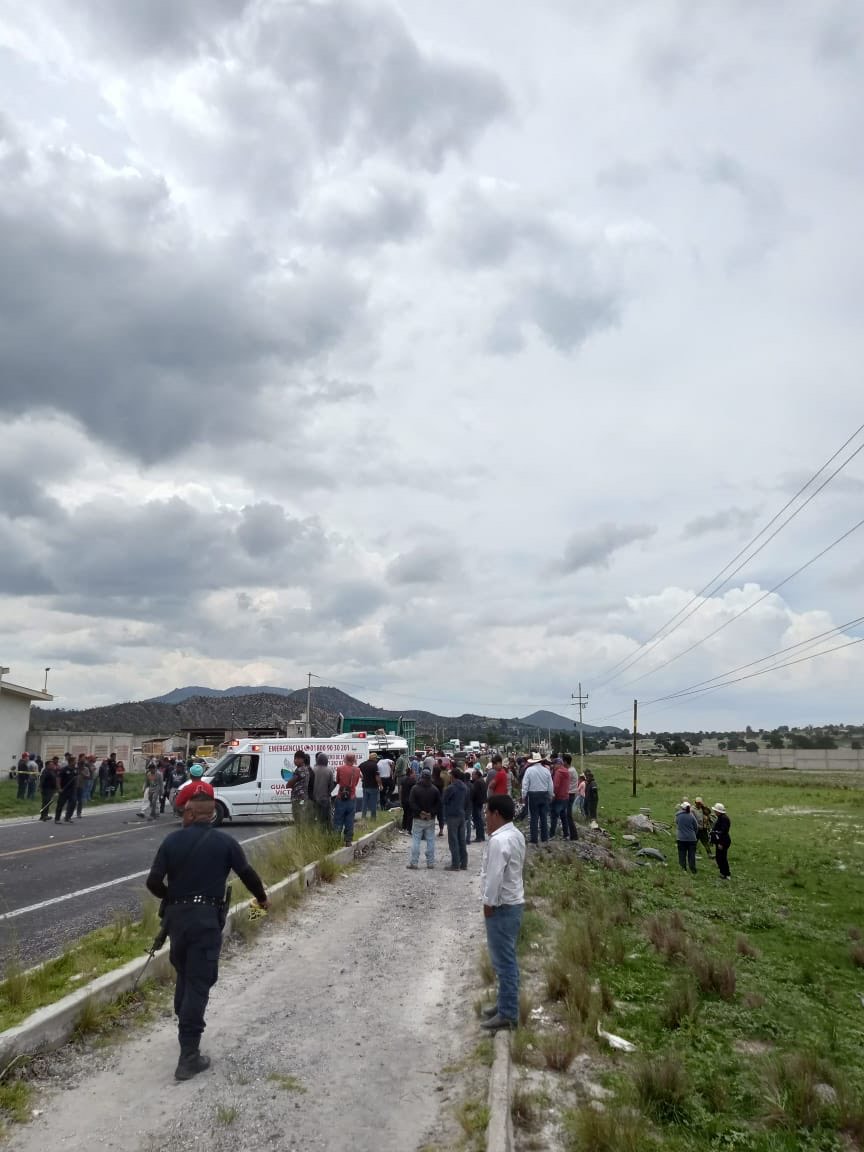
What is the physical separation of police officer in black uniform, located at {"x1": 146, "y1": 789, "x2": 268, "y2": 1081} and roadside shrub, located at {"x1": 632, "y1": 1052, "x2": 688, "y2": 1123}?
2.84m

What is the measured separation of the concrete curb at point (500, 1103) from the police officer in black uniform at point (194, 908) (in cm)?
191

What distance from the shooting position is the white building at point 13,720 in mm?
37250

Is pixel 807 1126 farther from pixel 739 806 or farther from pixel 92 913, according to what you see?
pixel 739 806

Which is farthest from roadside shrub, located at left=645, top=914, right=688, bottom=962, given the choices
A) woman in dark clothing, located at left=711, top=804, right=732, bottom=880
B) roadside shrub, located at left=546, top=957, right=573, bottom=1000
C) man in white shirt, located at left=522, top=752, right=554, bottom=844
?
woman in dark clothing, located at left=711, top=804, right=732, bottom=880

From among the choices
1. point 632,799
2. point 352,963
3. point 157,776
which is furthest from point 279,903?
point 632,799

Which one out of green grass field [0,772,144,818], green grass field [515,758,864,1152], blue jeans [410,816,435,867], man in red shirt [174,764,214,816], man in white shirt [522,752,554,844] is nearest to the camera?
green grass field [515,758,864,1152]

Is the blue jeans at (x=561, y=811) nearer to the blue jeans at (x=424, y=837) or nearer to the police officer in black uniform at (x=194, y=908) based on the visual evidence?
the blue jeans at (x=424, y=837)

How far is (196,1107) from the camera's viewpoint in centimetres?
520

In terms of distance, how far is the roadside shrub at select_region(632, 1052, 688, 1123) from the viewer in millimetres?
5586

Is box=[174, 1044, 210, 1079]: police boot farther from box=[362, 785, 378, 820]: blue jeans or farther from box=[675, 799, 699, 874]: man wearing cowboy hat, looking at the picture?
box=[675, 799, 699, 874]: man wearing cowboy hat

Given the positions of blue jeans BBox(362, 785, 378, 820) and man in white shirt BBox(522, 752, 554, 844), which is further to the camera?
blue jeans BBox(362, 785, 378, 820)

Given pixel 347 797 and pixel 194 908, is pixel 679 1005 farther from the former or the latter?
pixel 347 797

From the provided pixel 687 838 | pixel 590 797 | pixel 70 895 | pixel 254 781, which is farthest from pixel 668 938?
pixel 590 797

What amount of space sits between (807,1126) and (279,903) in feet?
21.8
